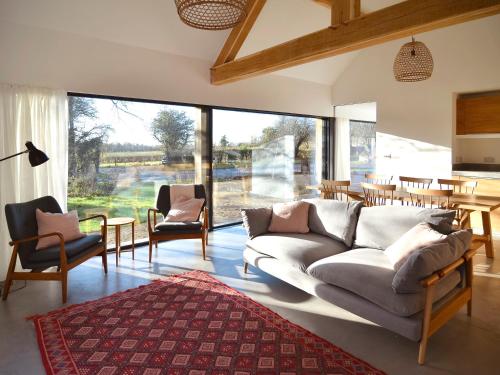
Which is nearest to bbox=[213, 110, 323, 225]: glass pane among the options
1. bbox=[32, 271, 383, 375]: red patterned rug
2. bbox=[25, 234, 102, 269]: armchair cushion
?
bbox=[25, 234, 102, 269]: armchair cushion

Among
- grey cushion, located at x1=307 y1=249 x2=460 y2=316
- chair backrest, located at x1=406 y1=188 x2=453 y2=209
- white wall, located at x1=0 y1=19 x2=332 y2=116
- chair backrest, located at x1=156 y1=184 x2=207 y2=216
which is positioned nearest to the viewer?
grey cushion, located at x1=307 y1=249 x2=460 y2=316

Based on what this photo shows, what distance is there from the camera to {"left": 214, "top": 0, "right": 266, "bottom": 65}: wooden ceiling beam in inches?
206

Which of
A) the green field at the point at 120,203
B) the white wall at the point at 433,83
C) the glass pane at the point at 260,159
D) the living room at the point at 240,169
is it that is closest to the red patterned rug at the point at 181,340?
the living room at the point at 240,169

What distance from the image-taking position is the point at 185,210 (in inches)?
194

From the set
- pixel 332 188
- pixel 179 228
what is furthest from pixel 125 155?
pixel 332 188

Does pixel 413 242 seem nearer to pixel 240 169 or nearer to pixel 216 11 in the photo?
pixel 216 11

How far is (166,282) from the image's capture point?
12.6 ft

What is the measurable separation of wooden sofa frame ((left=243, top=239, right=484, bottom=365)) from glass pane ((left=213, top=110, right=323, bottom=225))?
4.10 meters

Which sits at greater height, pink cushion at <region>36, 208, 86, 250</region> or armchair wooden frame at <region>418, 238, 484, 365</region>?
pink cushion at <region>36, 208, 86, 250</region>

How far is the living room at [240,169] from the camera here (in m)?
2.64

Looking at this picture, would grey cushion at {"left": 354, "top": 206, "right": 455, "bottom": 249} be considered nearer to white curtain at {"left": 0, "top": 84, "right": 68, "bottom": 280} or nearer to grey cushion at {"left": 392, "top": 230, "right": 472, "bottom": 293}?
grey cushion at {"left": 392, "top": 230, "right": 472, "bottom": 293}

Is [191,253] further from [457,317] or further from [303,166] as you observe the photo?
[303,166]

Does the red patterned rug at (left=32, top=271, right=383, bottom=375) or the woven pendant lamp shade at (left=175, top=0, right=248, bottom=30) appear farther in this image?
the red patterned rug at (left=32, top=271, right=383, bottom=375)

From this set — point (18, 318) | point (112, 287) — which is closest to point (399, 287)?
point (112, 287)
